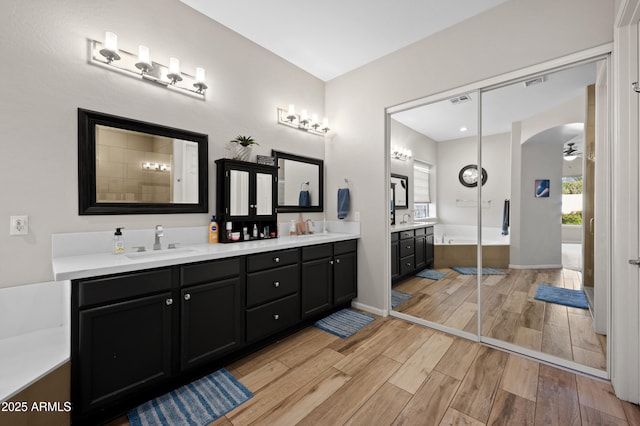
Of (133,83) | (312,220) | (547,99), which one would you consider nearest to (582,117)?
(547,99)

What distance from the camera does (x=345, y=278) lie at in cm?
305

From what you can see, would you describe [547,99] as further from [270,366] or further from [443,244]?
[270,366]

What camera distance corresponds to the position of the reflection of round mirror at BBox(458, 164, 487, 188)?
8.09ft

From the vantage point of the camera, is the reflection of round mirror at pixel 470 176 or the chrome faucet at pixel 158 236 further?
the reflection of round mirror at pixel 470 176

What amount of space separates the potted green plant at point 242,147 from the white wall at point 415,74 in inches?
48.2

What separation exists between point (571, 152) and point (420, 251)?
1591mm

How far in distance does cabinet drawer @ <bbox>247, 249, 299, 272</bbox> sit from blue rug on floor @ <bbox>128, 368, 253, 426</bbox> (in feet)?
2.62

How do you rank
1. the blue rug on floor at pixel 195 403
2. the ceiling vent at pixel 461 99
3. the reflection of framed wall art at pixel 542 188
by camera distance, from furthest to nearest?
the ceiling vent at pixel 461 99
the reflection of framed wall art at pixel 542 188
the blue rug on floor at pixel 195 403

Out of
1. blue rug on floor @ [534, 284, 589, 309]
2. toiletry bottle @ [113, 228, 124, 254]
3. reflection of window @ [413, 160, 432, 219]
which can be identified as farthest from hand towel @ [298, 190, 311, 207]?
blue rug on floor @ [534, 284, 589, 309]

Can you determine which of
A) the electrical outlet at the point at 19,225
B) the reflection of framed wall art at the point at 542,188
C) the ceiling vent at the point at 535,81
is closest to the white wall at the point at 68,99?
the electrical outlet at the point at 19,225

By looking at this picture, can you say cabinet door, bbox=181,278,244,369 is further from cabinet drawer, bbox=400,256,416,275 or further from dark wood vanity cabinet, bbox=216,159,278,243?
cabinet drawer, bbox=400,256,416,275

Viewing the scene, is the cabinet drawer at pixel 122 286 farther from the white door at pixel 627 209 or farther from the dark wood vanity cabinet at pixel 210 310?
the white door at pixel 627 209

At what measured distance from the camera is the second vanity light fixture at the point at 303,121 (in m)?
3.07

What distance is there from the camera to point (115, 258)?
1714mm
